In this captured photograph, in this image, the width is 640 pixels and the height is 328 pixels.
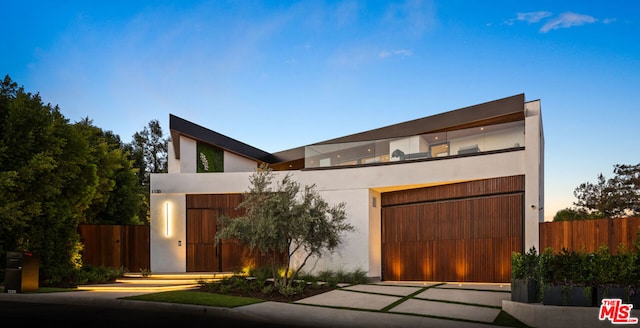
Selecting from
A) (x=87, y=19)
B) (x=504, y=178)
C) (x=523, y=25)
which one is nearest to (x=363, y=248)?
→ (x=504, y=178)

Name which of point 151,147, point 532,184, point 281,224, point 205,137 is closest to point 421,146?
point 532,184

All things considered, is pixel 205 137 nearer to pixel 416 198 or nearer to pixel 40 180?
pixel 40 180

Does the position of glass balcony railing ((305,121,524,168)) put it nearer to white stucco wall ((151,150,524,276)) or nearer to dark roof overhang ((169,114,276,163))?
white stucco wall ((151,150,524,276))

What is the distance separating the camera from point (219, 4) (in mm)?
17250

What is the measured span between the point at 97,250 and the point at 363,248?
37.8 feet

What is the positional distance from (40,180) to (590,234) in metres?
16.7

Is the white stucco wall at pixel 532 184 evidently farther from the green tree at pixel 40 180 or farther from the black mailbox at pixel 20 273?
the green tree at pixel 40 180

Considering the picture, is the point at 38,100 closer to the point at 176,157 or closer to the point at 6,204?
the point at 6,204

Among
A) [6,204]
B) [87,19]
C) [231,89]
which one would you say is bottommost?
[6,204]

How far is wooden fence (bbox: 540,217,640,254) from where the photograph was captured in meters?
11.0

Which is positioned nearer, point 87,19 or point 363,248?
point 363,248

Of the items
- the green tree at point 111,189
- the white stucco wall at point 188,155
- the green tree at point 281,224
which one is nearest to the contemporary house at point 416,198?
the white stucco wall at point 188,155

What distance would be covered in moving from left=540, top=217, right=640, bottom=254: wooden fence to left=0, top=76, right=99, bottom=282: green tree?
1567 cm

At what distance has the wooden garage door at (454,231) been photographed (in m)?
14.2
